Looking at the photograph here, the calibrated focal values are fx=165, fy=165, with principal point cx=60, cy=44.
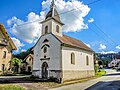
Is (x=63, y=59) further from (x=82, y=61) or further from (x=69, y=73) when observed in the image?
(x=82, y=61)

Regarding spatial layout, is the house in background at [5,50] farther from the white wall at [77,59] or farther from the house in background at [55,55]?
the white wall at [77,59]

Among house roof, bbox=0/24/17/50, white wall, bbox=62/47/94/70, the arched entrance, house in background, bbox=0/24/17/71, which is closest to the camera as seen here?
white wall, bbox=62/47/94/70

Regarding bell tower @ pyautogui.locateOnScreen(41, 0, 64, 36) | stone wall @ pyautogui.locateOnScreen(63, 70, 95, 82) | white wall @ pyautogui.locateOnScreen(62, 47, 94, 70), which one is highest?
bell tower @ pyautogui.locateOnScreen(41, 0, 64, 36)

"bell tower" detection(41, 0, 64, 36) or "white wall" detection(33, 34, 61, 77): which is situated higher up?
"bell tower" detection(41, 0, 64, 36)

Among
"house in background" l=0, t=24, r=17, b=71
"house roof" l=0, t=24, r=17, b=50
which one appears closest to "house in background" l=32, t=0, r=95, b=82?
"house in background" l=0, t=24, r=17, b=71

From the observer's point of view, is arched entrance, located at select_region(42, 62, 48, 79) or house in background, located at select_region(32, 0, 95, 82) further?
arched entrance, located at select_region(42, 62, 48, 79)

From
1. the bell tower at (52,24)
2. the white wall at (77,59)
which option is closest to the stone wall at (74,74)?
the white wall at (77,59)

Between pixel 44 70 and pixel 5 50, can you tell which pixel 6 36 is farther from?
pixel 44 70

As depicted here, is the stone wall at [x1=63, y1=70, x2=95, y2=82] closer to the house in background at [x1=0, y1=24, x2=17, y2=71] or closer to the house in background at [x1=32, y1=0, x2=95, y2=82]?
the house in background at [x1=32, y1=0, x2=95, y2=82]

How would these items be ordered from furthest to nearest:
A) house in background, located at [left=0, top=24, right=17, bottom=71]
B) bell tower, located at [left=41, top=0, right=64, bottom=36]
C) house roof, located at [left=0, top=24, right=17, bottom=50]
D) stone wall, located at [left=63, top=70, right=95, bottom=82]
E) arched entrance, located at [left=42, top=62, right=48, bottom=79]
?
house roof, located at [left=0, top=24, right=17, bottom=50], house in background, located at [left=0, top=24, right=17, bottom=71], bell tower, located at [left=41, top=0, right=64, bottom=36], arched entrance, located at [left=42, top=62, right=48, bottom=79], stone wall, located at [left=63, top=70, right=95, bottom=82]

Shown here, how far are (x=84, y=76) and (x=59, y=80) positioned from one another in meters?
9.00

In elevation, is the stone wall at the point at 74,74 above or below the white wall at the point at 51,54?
below

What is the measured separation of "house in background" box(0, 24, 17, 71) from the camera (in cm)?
3978

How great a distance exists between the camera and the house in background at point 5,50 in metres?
39.8
